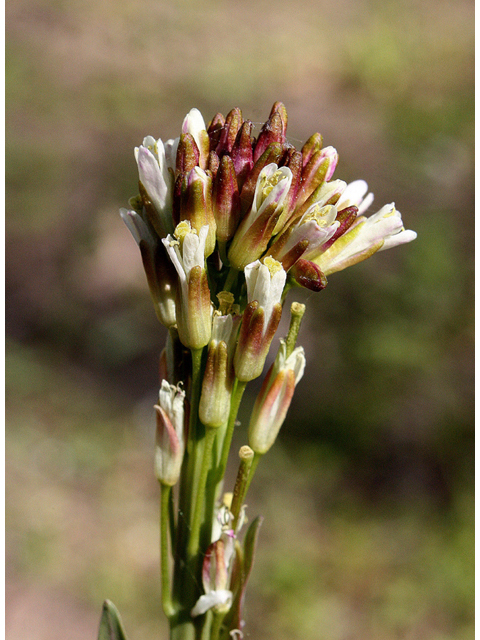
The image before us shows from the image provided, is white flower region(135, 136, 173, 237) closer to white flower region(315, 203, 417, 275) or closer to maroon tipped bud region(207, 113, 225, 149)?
maroon tipped bud region(207, 113, 225, 149)

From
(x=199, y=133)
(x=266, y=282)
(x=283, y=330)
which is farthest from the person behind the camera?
(x=283, y=330)

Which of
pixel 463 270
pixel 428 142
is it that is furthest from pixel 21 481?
pixel 428 142

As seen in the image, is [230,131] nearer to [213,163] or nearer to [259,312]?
[213,163]

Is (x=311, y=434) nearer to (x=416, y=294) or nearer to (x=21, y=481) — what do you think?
(x=416, y=294)

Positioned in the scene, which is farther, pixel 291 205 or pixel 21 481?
pixel 21 481

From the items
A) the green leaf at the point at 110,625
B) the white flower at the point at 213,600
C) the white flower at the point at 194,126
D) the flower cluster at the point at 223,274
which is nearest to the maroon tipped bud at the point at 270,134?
the flower cluster at the point at 223,274

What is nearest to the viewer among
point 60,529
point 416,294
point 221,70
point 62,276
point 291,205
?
point 291,205

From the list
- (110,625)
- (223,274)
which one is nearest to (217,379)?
(223,274)
